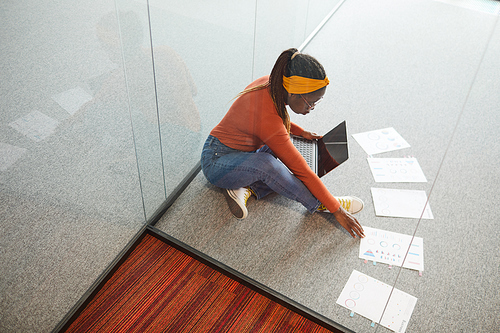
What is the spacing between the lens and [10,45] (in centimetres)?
94

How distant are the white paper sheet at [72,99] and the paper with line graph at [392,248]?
3.58 ft

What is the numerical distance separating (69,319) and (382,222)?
1155 millimetres

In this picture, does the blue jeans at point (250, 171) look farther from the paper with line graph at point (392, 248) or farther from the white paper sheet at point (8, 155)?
the white paper sheet at point (8, 155)

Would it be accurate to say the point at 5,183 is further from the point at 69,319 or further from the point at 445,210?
the point at 445,210

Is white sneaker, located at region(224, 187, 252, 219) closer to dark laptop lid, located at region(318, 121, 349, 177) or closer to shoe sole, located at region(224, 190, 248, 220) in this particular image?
shoe sole, located at region(224, 190, 248, 220)

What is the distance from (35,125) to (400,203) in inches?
48.1

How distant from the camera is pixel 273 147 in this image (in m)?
1.50

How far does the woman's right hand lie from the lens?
1.52 m

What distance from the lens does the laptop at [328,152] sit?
160 centimetres

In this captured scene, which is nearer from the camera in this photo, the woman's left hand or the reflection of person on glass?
the reflection of person on glass

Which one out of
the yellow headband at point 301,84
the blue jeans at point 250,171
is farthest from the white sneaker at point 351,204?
the yellow headband at point 301,84

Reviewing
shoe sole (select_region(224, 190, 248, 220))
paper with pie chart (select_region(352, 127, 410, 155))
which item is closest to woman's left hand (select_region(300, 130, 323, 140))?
paper with pie chart (select_region(352, 127, 410, 155))

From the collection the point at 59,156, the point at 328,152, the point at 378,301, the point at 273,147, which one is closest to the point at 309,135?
the point at 328,152

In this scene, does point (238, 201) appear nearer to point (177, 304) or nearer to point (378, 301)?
point (177, 304)
